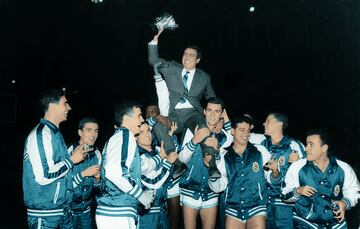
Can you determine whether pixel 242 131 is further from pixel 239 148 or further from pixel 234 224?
pixel 234 224

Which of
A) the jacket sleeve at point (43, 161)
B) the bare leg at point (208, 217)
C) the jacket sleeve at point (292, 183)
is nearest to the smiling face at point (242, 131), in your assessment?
the jacket sleeve at point (292, 183)

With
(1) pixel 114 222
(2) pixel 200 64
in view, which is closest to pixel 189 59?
(1) pixel 114 222

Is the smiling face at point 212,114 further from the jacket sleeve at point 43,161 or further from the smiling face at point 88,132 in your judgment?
the jacket sleeve at point 43,161

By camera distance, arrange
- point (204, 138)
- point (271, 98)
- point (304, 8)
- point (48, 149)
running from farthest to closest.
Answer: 1. point (271, 98)
2. point (304, 8)
3. point (204, 138)
4. point (48, 149)

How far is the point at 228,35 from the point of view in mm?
14289

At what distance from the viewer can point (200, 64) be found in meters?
15.4

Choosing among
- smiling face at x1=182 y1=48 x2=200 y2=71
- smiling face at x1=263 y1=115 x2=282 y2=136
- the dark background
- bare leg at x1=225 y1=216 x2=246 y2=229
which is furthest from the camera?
the dark background

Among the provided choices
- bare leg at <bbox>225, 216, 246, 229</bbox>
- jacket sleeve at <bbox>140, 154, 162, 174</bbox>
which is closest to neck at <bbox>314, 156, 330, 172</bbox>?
bare leg at <bbox>225, 216, 246, 229</bbox>

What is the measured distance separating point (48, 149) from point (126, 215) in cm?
118

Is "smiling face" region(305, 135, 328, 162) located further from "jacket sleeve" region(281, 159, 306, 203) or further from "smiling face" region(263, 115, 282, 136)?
"smiling face" region(263, 115, 282, 136)

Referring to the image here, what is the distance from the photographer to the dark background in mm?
12727

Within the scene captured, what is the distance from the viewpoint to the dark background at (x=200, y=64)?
1273 cm

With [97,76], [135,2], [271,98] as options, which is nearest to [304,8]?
[271,98]

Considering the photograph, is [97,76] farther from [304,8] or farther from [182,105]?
[182,105]
